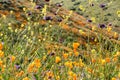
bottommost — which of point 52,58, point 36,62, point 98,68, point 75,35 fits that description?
point 75,35

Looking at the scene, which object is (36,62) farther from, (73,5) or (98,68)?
(73,5)

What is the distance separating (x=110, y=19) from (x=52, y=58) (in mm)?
44404

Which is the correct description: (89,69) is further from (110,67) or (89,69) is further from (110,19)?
(110,19)

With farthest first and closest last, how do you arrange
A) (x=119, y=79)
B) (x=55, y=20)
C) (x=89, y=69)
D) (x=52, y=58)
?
(x=55, y=20), (x=52, y=58), (x=89, y=69), (x=119, y=79)

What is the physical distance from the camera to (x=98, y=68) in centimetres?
483

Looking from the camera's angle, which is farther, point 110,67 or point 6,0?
point 6,0

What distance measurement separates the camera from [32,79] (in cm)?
363

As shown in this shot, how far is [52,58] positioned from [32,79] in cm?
265

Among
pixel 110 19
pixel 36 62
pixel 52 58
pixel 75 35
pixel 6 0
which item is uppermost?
pixel 36 62

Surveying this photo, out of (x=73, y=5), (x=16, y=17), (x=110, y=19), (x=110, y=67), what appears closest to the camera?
(x=110, y=67)

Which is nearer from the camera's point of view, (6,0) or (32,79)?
(32,79)

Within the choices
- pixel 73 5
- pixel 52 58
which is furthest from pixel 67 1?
pixel 52 58

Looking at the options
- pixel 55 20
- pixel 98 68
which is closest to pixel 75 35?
pixel 55 20

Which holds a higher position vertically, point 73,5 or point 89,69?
point 89,69
